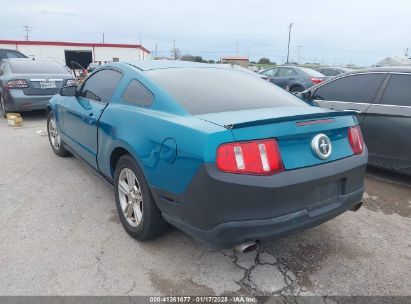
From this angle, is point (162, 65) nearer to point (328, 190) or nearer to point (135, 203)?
point (135, 203)

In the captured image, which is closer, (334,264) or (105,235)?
(334,264)

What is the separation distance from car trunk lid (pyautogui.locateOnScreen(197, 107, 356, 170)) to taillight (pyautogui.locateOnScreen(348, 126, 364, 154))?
54mm

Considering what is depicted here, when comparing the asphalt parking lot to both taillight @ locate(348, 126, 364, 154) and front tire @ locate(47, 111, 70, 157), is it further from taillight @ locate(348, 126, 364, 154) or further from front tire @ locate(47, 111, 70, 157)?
front tire @ locate(47, 111, 70, 157)

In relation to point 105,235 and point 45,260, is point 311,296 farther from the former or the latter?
point 45,260

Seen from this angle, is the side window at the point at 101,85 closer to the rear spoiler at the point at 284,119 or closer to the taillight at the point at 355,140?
the rear spoiler at the point at 284,119

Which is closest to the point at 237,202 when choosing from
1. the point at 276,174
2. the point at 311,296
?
the point at 276,174

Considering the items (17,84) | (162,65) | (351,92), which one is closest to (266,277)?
(162,65)

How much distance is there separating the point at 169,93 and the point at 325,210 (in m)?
1.48

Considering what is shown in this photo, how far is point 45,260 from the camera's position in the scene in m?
2.83

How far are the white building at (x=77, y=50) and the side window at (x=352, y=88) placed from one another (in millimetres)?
36491

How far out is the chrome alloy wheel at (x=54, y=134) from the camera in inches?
214

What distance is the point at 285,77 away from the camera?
44.0ft

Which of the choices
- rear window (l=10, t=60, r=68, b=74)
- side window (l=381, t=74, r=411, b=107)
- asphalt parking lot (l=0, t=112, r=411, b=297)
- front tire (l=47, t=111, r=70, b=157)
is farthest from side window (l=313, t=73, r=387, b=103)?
rear window (l=10, t=60, r=68, b=74)

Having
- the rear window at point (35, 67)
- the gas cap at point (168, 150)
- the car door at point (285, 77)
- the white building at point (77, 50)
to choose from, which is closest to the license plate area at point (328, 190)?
the gas cap at point (168, 150)
